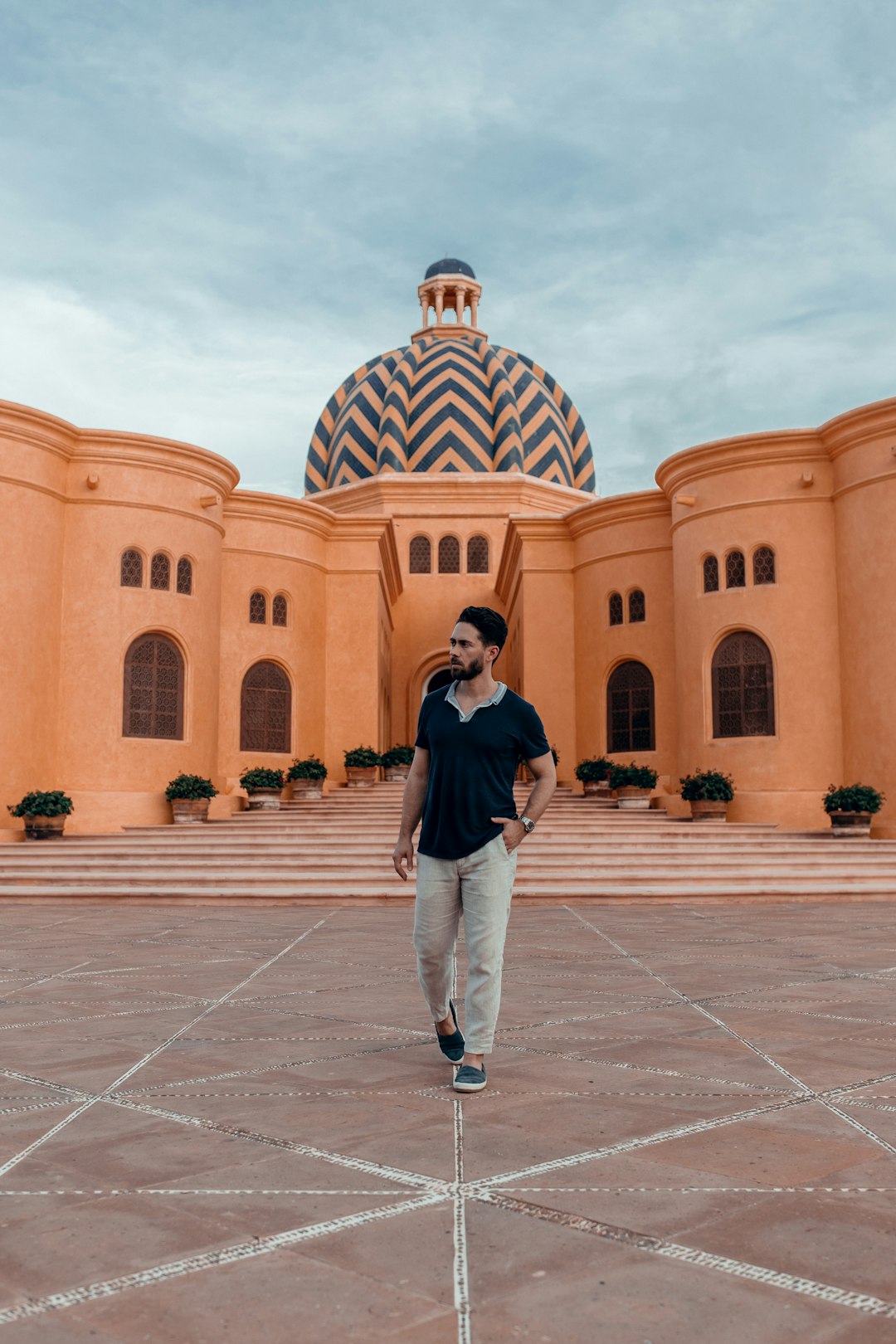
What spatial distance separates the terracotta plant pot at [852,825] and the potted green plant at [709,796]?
2.01 meters

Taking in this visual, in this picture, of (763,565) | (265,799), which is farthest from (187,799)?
(763,565)

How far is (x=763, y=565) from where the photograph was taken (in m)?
21.6

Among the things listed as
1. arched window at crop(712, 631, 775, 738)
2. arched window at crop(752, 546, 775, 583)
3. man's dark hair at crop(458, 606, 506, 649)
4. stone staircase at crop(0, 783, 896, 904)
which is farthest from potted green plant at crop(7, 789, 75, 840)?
man's dark hair at crop(458, 606, 506, 649)

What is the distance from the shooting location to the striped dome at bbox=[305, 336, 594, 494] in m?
34.6

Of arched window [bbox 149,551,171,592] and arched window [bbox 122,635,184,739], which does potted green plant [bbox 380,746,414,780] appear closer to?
arched window [bbox 122,635,184,739]

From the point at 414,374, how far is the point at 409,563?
7106 millimetres

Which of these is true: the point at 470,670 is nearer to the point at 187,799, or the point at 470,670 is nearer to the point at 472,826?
the point at 472,826

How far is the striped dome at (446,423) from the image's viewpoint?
34.6m

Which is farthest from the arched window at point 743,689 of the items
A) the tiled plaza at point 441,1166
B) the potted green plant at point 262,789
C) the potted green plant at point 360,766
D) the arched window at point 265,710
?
the tiled plaza at point 441,1166

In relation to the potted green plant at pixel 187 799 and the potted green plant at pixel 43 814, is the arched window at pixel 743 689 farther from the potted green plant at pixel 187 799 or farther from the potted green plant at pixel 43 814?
the potted green plant at pixel 43 814

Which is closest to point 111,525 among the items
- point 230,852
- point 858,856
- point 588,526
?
point 230,852

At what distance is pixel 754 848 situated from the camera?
16.9 metres

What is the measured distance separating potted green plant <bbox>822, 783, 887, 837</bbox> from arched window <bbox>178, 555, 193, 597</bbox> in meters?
12.1

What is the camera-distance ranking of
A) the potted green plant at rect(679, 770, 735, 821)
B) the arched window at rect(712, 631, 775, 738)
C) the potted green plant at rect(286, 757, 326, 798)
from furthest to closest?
the potted green plant at rect(286, 757, 326, 798) → the arched window at rect(712, 631, 775, 738) → the potted green plant at rect(679, 770, 735, 821)
